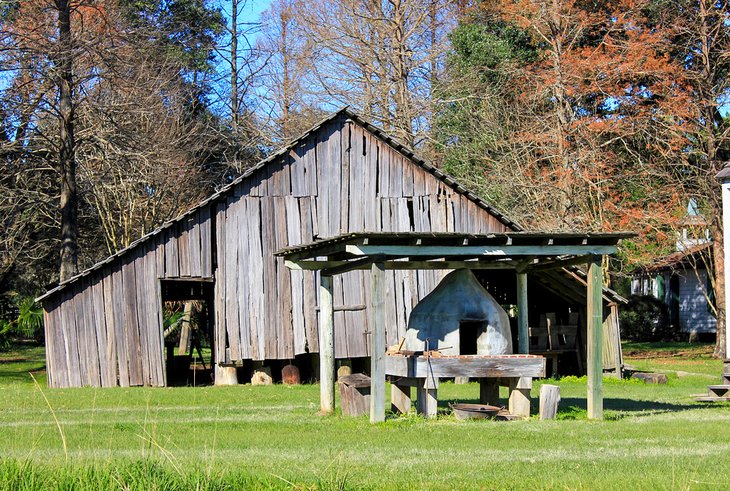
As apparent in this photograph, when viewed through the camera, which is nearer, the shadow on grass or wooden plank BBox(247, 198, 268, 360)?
the shadow on grass

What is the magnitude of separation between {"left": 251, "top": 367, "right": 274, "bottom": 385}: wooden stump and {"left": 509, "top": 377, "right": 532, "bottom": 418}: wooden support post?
11520mm

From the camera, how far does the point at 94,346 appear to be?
87.4 ft

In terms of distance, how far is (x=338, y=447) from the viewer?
13531mm

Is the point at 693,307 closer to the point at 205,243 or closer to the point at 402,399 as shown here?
the point at 205,243

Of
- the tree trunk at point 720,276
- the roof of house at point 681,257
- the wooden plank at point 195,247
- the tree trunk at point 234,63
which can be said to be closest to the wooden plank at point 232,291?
the wooden plank at point 195,247

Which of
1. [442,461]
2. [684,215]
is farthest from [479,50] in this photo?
[442,461]

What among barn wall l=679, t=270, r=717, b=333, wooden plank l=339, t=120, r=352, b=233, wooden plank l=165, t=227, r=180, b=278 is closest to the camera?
wooden plank l=165, t=227, r=180, b=278

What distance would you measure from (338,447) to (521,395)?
15.6 ft

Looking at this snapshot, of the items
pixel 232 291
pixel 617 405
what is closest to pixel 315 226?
pixel 232 291

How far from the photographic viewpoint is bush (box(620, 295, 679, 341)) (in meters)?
50.2

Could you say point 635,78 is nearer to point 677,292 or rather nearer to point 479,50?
point 479,50

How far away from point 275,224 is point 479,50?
62.3 ft

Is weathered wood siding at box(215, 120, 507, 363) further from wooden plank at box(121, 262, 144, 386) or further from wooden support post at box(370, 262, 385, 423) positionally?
wooden support post at box(370, 262, 385, 423)

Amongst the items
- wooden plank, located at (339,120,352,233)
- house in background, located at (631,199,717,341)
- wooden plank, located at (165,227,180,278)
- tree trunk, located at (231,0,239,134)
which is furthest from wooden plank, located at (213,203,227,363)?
house in background, located at (631,199,717,341)
